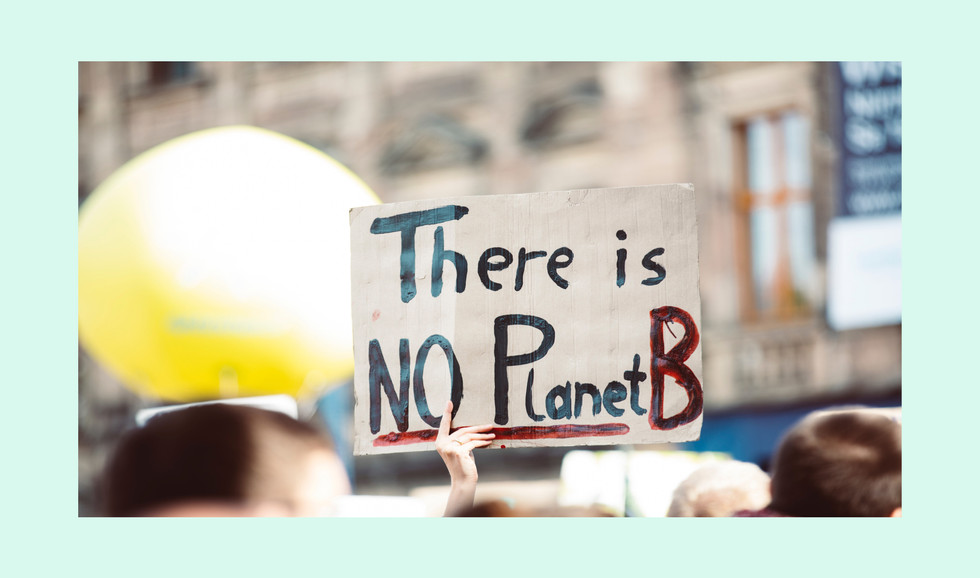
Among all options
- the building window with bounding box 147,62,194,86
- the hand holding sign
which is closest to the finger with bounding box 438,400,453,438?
the hand holding sign

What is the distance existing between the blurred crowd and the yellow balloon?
0.43ft

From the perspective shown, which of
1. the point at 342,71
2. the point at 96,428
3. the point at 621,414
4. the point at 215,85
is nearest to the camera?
the point at 621,414

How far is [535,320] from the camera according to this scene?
11.1 feet

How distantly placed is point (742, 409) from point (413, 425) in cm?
545

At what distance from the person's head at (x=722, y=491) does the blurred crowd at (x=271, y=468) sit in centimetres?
2

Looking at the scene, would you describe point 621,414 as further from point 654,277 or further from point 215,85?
point 215,85

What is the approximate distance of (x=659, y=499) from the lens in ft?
25.5

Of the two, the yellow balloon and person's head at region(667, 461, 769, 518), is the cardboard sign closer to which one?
the yellow balloon

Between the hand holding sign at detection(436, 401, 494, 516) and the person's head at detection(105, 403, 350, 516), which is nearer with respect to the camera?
the hand holding sign at detection(436, 401, 494, 516)

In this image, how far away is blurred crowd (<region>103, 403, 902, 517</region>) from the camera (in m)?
3.62

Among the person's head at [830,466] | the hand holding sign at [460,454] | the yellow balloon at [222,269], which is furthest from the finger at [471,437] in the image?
the person's head at [830,466]

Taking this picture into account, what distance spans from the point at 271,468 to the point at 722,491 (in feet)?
5.10

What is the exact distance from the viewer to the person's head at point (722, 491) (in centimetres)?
404

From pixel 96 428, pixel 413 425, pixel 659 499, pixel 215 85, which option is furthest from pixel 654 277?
pixel 96 428
